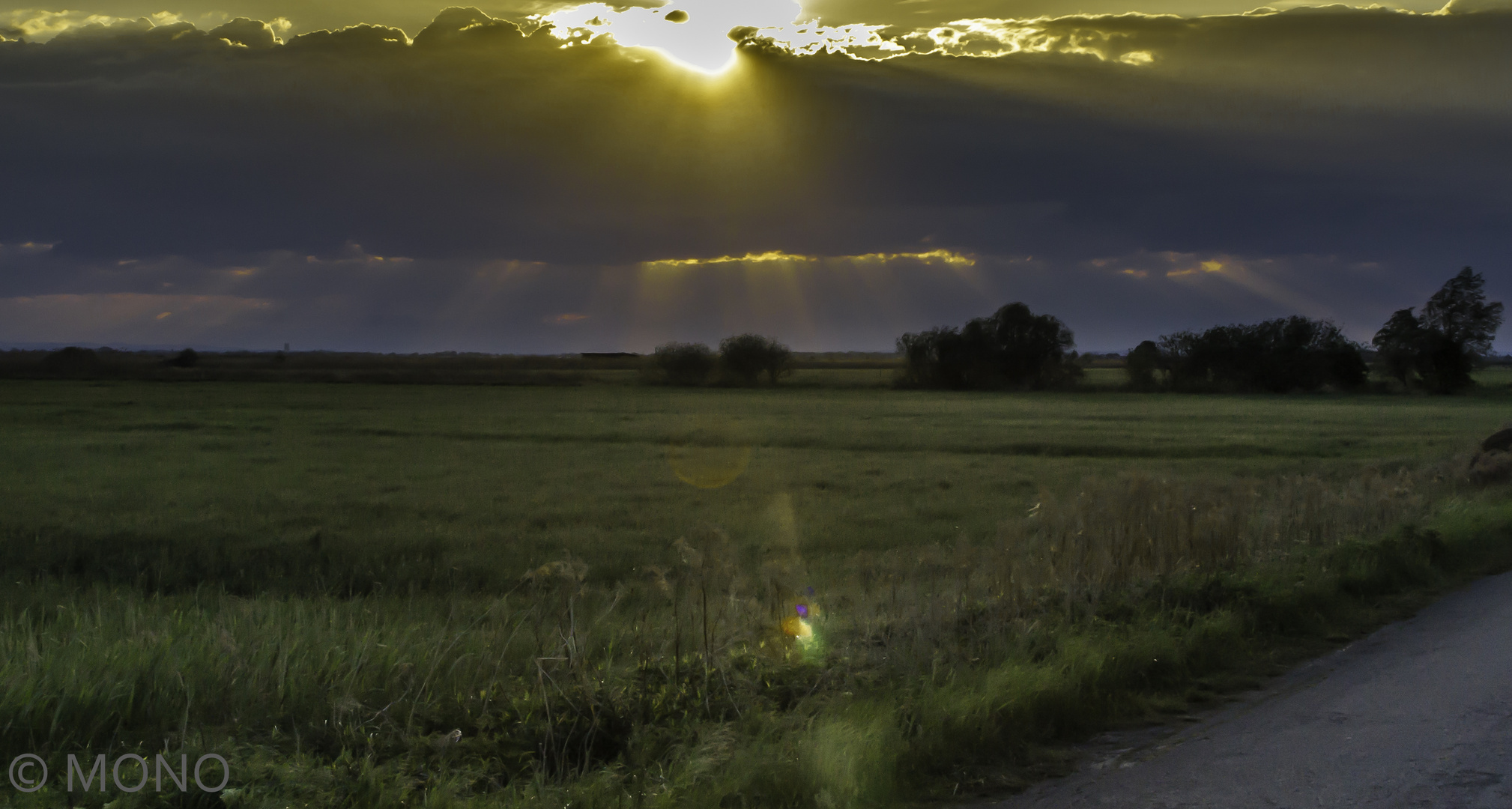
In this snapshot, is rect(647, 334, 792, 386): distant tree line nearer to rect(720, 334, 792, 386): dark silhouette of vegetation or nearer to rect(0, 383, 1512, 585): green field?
rect(720, 334, 792, 386): dark silhouette of vegetation

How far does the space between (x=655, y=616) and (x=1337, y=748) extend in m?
5.97

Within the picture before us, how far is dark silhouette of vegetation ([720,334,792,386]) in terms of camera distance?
12838 cm

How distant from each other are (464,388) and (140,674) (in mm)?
85525

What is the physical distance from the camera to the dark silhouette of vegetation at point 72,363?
103m

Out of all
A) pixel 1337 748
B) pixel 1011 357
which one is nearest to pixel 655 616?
pixel 1337 748

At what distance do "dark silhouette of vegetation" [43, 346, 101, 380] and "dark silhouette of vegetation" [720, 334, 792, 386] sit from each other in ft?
239

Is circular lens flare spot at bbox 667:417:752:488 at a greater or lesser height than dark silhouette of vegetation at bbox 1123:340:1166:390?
lesser

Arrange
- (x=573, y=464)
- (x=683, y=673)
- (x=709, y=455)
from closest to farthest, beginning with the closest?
(x=683, y=673) → (x=573, y=464) → (x=709, y=455)

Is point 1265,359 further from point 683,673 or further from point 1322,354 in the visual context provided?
point 683,673

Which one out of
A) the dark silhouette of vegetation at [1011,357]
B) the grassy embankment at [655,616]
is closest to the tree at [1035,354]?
the dark silhouette of vegetation at [1011,357]

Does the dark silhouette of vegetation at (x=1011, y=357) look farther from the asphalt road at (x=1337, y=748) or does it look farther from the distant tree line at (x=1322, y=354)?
the asphalt road at (x=1337, y=748)

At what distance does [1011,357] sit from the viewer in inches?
4668

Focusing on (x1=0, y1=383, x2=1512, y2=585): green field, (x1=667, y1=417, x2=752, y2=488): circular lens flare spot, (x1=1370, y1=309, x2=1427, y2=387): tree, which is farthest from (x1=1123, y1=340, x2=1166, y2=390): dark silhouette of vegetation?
(x1=667, y1=417, x2=752, y2=488): circular lens flare spot

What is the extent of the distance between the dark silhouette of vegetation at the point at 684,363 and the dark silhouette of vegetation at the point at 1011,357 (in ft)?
94.1
